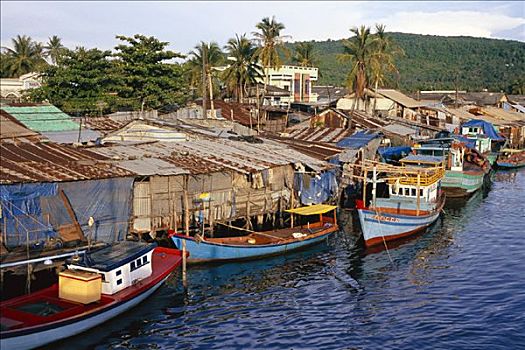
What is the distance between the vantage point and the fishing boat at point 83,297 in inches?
700

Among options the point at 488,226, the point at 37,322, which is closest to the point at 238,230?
the point at 37,322

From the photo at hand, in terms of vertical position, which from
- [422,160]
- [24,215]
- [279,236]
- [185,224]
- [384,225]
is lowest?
[279,236]

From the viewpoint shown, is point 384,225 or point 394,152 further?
point 394,152

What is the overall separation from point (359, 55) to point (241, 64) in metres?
13.8

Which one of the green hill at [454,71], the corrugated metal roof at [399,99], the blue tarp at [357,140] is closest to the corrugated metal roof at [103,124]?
the blue tarp at [357,140]

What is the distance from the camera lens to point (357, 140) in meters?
44.4

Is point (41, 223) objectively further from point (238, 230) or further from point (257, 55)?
point (257, 55)

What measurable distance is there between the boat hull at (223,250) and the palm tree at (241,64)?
36679 mm

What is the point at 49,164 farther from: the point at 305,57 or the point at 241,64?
the point at 305,57

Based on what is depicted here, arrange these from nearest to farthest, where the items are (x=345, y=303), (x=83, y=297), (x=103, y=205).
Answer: (x=83, y=297) < (x=345, y=303) < (x=103, y=205)

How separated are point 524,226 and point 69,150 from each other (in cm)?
2935

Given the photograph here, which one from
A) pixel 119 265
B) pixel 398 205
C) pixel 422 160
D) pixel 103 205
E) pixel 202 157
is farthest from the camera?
pixel 422 160

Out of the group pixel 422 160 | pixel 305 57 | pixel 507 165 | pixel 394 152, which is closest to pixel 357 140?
A: pixel 394 152

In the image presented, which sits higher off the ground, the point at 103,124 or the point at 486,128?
the point at 486,128
